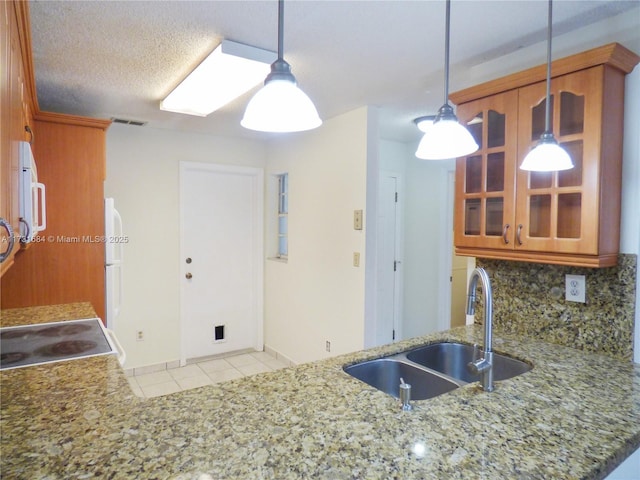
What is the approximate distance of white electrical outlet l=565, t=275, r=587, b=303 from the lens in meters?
1.70

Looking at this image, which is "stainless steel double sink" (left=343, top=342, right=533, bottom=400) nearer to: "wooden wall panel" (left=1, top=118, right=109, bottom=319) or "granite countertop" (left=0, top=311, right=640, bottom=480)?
"granite countertop" (left=0, top=311, right=640, bottom=480)

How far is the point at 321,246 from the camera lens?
3582 mm

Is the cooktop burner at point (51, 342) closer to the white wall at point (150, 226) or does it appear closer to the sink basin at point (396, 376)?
the sink basin at point (396, 376)

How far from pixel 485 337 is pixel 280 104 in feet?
3.49

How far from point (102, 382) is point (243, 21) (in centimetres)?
158

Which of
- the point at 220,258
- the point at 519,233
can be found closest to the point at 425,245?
the point at 220,258

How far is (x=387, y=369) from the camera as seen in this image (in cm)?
163

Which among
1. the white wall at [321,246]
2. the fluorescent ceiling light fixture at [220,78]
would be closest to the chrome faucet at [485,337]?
the fluorescent ceiling light fixture at [220,78]

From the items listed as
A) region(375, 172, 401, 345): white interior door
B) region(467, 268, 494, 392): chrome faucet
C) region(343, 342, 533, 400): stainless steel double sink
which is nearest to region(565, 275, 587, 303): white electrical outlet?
region(343, 342, 533, 400): stainless steel double sink

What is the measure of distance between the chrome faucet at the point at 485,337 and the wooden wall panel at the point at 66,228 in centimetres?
248

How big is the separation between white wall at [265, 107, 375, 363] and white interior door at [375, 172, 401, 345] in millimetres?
819

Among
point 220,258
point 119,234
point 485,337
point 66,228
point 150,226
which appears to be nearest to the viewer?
point 485,337

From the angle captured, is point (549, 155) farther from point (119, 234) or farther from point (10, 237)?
point (119, 234)

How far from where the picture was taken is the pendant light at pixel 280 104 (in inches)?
39.4
